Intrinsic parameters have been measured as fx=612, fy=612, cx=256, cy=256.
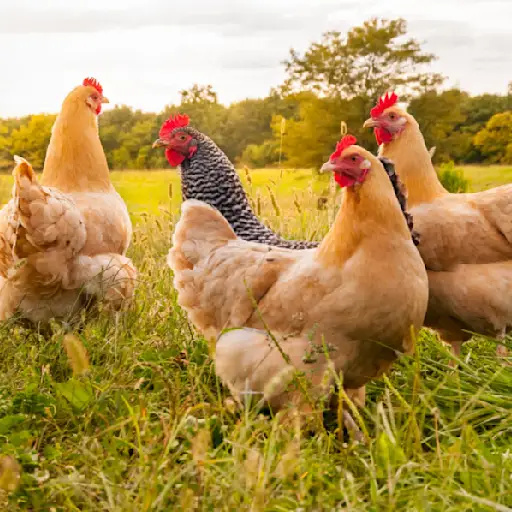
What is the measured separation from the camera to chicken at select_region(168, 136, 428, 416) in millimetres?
2500

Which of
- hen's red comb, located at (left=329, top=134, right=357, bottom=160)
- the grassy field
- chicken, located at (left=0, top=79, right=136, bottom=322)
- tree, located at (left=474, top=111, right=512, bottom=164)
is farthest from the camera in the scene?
tree, located at (left=474, top=111, right=512, bottom=164)

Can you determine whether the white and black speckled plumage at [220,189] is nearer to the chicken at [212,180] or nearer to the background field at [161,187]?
the chicken at [212,180]

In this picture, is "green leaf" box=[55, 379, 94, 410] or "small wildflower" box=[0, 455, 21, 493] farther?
"green leaf" box=[55, 379, 94, 410]

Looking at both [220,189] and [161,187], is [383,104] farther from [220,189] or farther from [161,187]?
[161,187]

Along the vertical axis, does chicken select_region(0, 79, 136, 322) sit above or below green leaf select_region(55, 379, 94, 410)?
above

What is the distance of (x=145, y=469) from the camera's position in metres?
1.76

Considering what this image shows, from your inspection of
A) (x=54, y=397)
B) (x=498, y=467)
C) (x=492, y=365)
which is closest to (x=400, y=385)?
(x=492, y=365)

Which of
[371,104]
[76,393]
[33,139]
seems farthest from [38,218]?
[371,104]

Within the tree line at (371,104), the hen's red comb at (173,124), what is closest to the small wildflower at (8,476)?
the hen's red comb at (173,124)

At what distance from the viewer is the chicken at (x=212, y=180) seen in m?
3.44

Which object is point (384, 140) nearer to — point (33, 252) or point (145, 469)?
point (33, 252)

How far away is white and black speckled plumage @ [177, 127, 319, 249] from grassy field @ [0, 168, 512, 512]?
0.69m

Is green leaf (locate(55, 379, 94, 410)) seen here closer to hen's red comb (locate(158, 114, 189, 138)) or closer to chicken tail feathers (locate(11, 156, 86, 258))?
chicken tail feathers (locate(11, 156, 86, 258))

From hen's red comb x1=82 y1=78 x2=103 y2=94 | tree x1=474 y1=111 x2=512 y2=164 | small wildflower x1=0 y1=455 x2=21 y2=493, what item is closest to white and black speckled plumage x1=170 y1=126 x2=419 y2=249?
hen's red comb x1=82 y1=78 x2=103 y2=94
